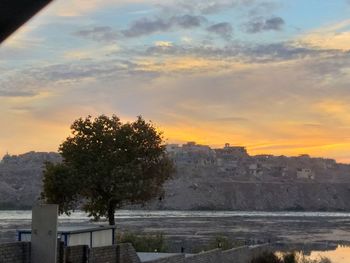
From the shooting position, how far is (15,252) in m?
17.7

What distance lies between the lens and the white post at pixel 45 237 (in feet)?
59.1

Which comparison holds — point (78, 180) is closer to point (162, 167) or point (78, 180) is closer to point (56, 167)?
point (56, 167)

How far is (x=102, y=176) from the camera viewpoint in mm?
37750

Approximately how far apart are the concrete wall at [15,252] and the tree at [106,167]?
19.4 metres

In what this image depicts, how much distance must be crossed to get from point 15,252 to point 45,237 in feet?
2.97

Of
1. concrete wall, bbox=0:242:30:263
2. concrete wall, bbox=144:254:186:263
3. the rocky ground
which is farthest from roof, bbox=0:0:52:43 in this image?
the rocky ground

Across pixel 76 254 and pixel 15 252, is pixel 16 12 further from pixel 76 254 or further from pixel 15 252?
pixel 76 254

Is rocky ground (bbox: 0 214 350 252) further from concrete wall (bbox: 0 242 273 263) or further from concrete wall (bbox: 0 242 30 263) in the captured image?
concrete wall (bbox: 0 242 30 263)

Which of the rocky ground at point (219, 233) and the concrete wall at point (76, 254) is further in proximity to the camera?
the rocky ground at point (219, 233)

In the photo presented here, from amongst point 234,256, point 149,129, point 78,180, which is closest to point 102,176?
point 78,180

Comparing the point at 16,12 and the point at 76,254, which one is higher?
the point at 16,12

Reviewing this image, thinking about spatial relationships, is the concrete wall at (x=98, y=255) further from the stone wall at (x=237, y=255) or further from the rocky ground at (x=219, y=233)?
the rocky ground at (x=219, y=233)

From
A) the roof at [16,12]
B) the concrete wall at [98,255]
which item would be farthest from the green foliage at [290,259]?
the roof at [16,12]

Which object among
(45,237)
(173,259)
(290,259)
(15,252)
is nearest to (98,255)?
(45,237)
